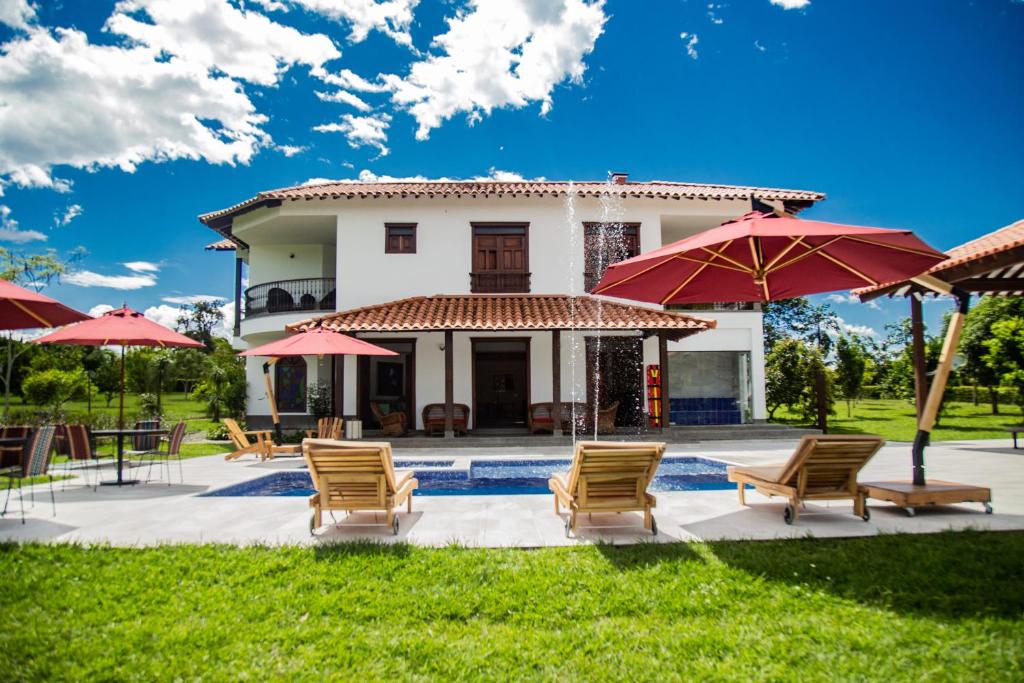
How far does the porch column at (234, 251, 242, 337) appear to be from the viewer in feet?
65.8

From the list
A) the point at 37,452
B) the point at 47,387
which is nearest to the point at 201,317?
the point at 47,387

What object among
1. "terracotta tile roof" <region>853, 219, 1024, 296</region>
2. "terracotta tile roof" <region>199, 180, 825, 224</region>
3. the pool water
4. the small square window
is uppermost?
"terracotta tile roof" <region>199, 180, 825, 224</region>

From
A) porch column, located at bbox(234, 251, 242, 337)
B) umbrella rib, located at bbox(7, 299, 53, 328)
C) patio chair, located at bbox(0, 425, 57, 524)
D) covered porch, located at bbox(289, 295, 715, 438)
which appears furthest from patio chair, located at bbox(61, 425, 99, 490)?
porch column, located at bbox(234, 251, 242, 337)

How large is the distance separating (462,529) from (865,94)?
22908 mm

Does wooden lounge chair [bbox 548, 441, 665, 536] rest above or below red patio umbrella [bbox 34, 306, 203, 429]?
below

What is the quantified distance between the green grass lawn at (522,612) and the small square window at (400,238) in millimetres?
13414

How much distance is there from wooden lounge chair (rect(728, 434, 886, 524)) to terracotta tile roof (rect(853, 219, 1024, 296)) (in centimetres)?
221

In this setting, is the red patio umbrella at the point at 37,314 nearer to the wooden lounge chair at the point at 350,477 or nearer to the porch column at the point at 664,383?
the wooden lounge chair at the point at 350,477

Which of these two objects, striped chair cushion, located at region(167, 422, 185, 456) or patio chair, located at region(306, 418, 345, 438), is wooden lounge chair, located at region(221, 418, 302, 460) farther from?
striped chair cushion, located at region(167, 422, 185, 456)

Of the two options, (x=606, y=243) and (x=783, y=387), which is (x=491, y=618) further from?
(x=783, y=387)

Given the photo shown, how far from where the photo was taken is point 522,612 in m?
3.60

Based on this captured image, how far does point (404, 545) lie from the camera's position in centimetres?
486

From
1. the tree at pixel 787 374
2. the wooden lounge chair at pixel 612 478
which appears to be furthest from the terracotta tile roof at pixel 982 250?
the tree at pixel 787 374

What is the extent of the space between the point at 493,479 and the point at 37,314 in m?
6.65
